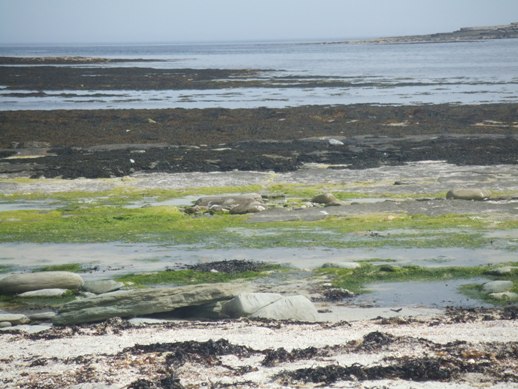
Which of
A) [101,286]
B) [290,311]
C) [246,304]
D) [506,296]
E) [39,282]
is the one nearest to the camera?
[290,311]

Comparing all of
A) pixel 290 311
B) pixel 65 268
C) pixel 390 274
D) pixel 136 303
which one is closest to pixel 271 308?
pixel 290 311

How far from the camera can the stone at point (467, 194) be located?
23453 millimetres

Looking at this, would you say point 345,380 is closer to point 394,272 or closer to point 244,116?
point 394,272

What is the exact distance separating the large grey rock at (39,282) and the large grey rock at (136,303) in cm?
187

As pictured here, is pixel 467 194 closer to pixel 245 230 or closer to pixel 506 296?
pixel 245 230

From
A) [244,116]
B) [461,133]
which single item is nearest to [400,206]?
[461,133]

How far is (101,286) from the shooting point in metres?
15.1

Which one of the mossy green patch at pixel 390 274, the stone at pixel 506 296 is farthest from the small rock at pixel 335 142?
the stone at pixel 506 296

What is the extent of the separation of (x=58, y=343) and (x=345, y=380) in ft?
13.5

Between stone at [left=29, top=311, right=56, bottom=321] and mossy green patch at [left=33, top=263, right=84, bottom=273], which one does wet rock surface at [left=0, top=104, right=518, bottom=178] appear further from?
stone at [left=29, top=311, right=56, bottom=321]

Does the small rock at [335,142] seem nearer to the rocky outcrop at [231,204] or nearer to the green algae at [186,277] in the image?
the rocky outcrop at [231,204]

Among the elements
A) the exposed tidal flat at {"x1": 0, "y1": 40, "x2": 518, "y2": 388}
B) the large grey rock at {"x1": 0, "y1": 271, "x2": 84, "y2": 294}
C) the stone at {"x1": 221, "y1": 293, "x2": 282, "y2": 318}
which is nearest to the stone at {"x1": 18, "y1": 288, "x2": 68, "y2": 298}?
the exposed tidal flat at {"x1": 0, "y1": 40, "x2": 518, "y2": 388}

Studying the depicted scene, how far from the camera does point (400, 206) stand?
2284 cm

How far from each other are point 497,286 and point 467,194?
9247 millimetres
